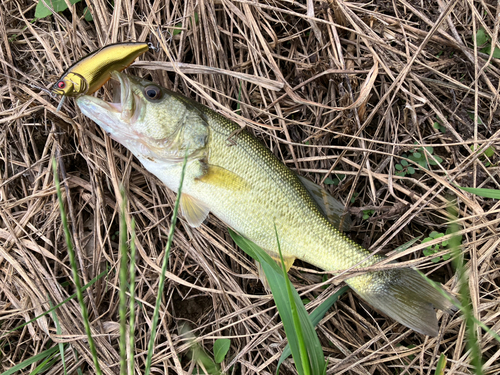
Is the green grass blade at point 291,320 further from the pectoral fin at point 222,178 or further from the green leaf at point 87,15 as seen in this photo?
the green leaf at point 87,15

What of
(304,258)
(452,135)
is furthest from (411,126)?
(304,258)

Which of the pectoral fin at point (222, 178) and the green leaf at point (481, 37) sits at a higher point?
the green leaf at point (481, 37)

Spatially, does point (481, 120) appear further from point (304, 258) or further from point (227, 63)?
point (227, 63)

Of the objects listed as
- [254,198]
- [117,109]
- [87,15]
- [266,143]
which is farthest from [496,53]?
[87,15]

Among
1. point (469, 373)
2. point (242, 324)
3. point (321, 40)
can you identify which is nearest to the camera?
point (469, 373)

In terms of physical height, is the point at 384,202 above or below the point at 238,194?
below

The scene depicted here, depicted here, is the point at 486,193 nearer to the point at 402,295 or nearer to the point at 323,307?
the point at 402,295

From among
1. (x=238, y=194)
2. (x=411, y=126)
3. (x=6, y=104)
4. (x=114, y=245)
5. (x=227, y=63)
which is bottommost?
(x=114, y=245)

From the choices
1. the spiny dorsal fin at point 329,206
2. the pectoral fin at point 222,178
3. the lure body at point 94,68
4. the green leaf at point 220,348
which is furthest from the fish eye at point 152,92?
the green leaf at point 220,348
